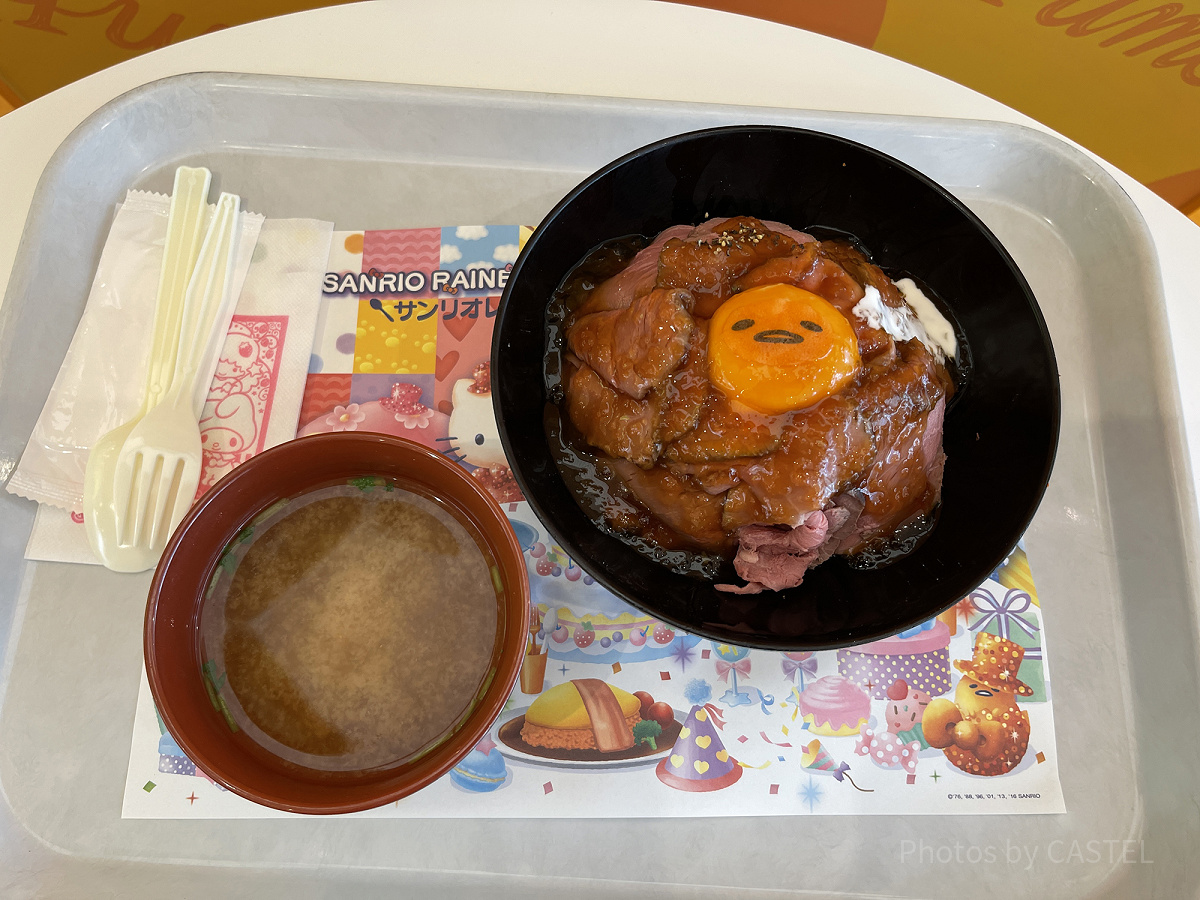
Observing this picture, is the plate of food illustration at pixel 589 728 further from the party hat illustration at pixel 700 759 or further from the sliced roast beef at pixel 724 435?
the sliced roast beef at pixel 724 435

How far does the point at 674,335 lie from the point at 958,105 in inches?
52.5

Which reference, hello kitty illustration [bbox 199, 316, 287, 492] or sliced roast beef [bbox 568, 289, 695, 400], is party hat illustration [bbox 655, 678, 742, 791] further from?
hello kitty illustration [bbox 199, 316, 287, 492]

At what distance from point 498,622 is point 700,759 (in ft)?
1.87

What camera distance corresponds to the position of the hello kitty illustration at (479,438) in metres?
1.60

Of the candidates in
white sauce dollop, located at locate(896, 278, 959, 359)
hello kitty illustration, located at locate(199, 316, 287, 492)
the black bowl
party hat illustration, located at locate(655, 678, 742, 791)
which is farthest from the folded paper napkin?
white sauce dollop, located at locate(896, 278, 959, 359)

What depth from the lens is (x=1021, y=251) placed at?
1.90 meters

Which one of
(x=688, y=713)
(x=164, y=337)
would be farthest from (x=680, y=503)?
(x=164, y=337)

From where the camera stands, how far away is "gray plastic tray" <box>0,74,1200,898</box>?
1446mm

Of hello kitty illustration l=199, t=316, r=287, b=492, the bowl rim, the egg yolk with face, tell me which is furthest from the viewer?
hello kitty illustration l=199, t=316, r=287, b=492

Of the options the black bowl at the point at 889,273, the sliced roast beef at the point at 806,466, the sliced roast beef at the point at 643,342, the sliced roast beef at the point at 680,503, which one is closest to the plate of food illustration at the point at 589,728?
the black bowl at the point at 889,273

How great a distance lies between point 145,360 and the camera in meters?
1.62

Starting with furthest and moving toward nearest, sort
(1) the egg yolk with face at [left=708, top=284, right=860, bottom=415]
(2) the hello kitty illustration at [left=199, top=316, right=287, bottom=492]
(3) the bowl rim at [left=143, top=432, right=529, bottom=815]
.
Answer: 1. (2) the hello kitty illustration at [left=199, top=316, right=287, bottom=492]
2. (1) the egg yolk with face at [left=708, top=284, right=860, bottom=415]
3. (3) the bowl rim at [left=143, top=432, right=529, bottom=815]

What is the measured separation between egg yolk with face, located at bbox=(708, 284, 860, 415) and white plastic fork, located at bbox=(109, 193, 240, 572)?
1207 mm

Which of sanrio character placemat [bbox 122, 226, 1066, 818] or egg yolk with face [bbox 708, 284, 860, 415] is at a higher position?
egg yolk with face [bbox 708, 284, 860, 415]
